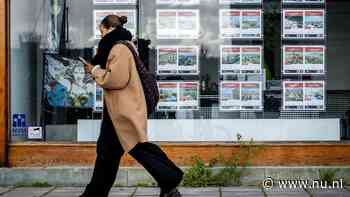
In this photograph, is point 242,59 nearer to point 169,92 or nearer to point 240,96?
point 240,96

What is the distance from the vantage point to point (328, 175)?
29.4 ft

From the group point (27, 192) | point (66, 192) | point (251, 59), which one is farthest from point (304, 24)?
point (27, 192)

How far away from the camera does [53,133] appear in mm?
9406

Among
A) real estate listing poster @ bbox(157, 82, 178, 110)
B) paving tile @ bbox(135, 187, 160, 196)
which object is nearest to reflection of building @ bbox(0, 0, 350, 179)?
real estate listing poster @ bbox(157, 82, 178, 110)

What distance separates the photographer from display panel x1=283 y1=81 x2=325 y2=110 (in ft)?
30.6

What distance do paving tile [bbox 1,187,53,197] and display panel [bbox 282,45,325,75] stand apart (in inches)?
130

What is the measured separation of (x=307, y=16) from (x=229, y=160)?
6.72 ft

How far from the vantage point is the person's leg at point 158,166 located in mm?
7113

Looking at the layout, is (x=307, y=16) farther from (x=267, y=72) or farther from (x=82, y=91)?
(x=82, y=91)

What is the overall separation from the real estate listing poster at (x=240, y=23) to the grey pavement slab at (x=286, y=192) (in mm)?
1954

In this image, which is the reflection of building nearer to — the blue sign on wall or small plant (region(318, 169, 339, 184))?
the blue sign on wall

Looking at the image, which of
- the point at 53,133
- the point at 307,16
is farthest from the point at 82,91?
the point at 307,16

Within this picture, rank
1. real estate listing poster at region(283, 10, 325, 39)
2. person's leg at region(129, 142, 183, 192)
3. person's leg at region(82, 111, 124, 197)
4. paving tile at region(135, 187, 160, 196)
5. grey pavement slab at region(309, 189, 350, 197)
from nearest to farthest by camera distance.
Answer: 1. person's leg at region(129, 142, 183, 192)
2. person's leg at region(82, 111, 124, 197)
3. grey pavement slab at region(309, 189, 350, 197)
4. paving tile at region(135, 187, 160, 196)
5. real estate listing poster at region(283, 10, 325, 39)

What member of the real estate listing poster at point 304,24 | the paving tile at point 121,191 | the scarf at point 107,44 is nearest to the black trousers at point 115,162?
the scarf at point 107,44
